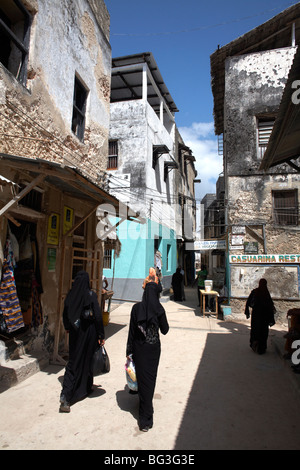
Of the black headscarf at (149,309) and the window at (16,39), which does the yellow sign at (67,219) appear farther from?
the black headscarf at (149,309)

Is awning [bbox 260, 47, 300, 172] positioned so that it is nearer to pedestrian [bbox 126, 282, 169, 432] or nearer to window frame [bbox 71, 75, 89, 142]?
pedestrian [bbox 126, 282, 169, 432]

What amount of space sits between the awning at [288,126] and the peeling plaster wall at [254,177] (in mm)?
4905

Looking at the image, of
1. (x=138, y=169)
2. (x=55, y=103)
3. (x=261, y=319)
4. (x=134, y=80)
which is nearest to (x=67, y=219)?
(x=55, y=103)

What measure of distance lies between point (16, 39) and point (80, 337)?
4.55 meters

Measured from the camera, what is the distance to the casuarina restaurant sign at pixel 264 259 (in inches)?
363

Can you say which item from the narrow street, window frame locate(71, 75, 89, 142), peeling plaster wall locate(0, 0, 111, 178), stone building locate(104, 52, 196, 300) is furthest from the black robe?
stone building locate(104, 52, 196, 300)

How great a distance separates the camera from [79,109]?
702 cm

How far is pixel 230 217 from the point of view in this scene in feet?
33.1

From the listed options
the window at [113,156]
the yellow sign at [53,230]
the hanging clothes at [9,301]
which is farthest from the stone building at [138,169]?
the hanging clothes at [9,301]

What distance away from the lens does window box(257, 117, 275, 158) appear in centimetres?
1017

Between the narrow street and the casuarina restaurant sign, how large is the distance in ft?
13.3

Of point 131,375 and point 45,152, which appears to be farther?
point 45,152

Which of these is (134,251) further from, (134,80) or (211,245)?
(134,80)
